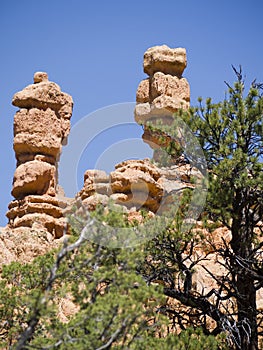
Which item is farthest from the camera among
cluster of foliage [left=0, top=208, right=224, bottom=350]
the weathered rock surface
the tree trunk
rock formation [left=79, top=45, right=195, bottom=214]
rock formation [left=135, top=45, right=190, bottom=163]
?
the weathered rock surface

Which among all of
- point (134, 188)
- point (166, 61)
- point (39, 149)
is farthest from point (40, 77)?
point (134, 188)

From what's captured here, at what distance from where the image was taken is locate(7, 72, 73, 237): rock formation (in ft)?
95.0

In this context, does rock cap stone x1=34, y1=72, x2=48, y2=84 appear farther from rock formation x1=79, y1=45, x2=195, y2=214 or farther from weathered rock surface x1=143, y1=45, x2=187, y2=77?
weathered rock surface x1=143, y1=45, x2=187, y2=77

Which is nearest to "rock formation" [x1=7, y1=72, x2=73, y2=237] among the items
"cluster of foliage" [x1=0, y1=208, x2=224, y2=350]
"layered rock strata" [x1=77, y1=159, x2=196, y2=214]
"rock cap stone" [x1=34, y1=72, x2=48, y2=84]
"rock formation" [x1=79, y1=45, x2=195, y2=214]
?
"rock cap stone" [x1=34, y1=72, x2=48, y2=84]

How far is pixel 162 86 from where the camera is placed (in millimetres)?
33656

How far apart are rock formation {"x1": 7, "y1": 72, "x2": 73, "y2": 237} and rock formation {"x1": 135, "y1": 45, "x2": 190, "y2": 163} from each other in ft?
14.4

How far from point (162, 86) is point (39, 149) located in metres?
7.99

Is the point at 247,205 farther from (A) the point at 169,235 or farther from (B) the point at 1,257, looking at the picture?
(B) the point at 1,257

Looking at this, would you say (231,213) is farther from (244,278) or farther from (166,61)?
(166,61)

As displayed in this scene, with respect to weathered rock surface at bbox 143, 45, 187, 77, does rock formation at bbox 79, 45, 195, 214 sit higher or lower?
lower

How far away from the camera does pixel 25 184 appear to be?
30203mm

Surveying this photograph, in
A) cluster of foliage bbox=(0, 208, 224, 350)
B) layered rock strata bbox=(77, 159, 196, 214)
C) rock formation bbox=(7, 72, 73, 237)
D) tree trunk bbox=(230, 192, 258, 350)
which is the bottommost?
cluster of foliage bbox=(0, 208, 224, 350)

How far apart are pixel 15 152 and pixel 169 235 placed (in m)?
21.0

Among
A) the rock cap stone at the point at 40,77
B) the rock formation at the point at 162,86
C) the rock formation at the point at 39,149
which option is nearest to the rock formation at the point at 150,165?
the rock formation at the point at 162,86
